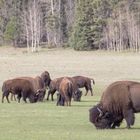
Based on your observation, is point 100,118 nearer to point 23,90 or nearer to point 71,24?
point 23,90

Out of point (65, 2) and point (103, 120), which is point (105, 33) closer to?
point (65, 2)

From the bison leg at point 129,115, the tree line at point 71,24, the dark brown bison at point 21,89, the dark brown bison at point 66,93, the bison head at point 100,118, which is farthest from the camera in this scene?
the tree line at point 71,24

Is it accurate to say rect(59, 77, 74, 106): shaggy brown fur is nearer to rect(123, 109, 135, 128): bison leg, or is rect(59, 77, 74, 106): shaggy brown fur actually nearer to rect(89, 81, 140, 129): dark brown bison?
rect(89, 81, 140, 129): dark brown bison

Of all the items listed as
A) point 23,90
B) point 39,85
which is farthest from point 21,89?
point 39,85

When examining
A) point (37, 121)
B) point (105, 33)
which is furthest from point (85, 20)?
point (37, 121)

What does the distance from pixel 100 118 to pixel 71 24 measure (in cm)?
11634

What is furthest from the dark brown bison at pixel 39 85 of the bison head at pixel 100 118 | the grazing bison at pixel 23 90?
the bison head at pixel 100 118

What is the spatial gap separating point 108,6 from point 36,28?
15215 mm

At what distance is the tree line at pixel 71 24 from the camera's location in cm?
11531

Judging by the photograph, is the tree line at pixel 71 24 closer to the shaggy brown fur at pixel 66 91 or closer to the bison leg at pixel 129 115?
the shaggy brown fur at pixel 66 91

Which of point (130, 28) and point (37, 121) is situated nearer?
point (37, 121)

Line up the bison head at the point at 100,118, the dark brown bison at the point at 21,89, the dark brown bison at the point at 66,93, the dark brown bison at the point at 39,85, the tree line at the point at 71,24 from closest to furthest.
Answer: the bison head at the point at 100,118 < the dark brown bison at the point at 66,93 < the dark brown bison at the point at 21,89 < the dark brown bison at the point at 39,85 < the tree line at the point at 71,24

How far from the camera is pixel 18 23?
131 metres

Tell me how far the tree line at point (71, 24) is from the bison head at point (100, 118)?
309ft
